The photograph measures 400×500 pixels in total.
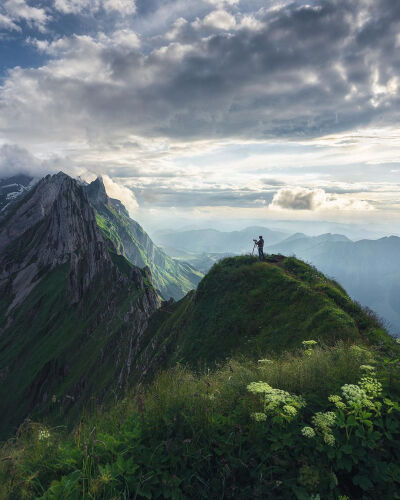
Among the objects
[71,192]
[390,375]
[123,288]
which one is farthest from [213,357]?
[71,192]

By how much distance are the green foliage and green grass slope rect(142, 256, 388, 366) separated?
333 inches

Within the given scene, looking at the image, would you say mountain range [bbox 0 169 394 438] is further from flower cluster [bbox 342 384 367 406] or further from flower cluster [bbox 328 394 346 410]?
flower cluster [bbox 342 384 367 406]

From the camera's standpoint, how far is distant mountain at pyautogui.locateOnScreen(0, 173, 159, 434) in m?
70.3

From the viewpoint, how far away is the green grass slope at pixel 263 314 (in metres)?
16.0

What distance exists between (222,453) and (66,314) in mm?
125579

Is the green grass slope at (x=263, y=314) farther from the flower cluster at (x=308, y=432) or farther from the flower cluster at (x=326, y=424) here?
the flower cluster at (x=308, y=432)

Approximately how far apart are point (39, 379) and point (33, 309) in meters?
49.1

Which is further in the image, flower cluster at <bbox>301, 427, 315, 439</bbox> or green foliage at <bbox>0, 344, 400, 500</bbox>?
flower cluster at <bbox>301, 427, 315, 439</bbox>

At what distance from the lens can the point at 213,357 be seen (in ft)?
68.5

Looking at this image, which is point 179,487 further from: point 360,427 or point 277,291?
point 277,291

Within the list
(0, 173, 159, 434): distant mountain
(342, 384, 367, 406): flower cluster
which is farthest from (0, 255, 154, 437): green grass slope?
(342, 384, 367, 406): flower cluster

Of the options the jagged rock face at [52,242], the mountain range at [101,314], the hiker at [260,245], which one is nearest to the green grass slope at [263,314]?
the mountain range at [101,314]

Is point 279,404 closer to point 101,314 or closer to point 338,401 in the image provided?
point 338,401

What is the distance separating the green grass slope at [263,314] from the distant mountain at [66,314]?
1829 cm
